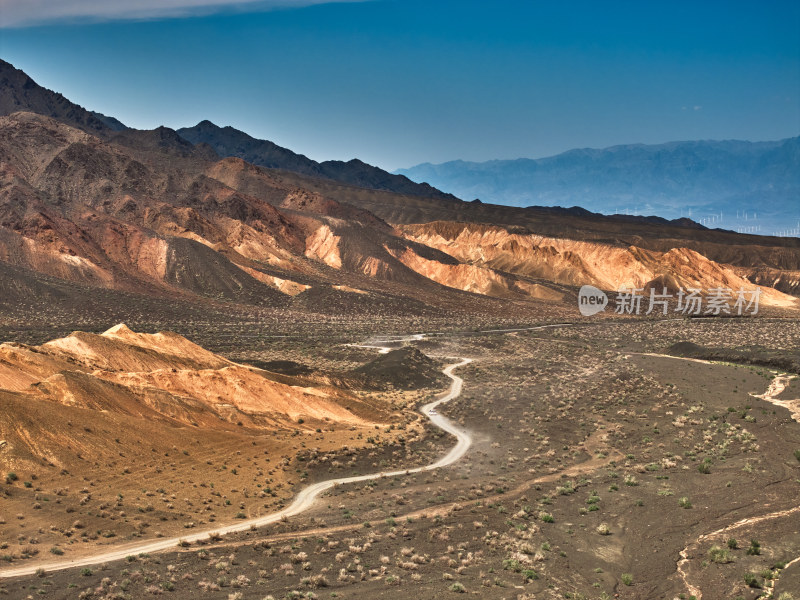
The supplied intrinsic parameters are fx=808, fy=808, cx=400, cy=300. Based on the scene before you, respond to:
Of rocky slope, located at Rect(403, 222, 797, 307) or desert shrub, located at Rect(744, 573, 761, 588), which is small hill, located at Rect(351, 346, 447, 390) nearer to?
desert shrub, located at Rect(744, 573, 761, 588)

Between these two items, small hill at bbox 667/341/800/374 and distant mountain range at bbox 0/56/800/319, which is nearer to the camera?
small hill at bbox 667/341/800/374

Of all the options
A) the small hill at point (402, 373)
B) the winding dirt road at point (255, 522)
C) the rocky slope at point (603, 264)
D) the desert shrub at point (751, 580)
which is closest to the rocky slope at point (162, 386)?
the winding dirt road at point (255, 522)

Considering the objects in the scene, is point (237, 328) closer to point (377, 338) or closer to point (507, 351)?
point (377, 338)

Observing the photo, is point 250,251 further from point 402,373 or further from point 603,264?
point 402,373

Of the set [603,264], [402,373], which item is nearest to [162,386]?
[402,373]

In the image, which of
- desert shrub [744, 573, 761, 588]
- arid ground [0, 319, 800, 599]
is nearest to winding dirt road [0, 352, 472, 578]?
arid ground [0, 319, 800, 599]

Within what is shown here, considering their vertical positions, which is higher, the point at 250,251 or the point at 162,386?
the point at 250,251

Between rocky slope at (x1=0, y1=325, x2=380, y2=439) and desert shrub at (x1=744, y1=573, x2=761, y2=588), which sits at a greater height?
desert shrub at (x1=744, y1=573, x2=761, y2=588)

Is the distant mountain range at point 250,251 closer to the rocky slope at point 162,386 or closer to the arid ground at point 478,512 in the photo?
the rocky slope at point 162,386

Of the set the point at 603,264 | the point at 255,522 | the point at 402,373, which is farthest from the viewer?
the point at 603,264

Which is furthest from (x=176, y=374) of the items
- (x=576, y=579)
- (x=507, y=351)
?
(x=507, y=351)
